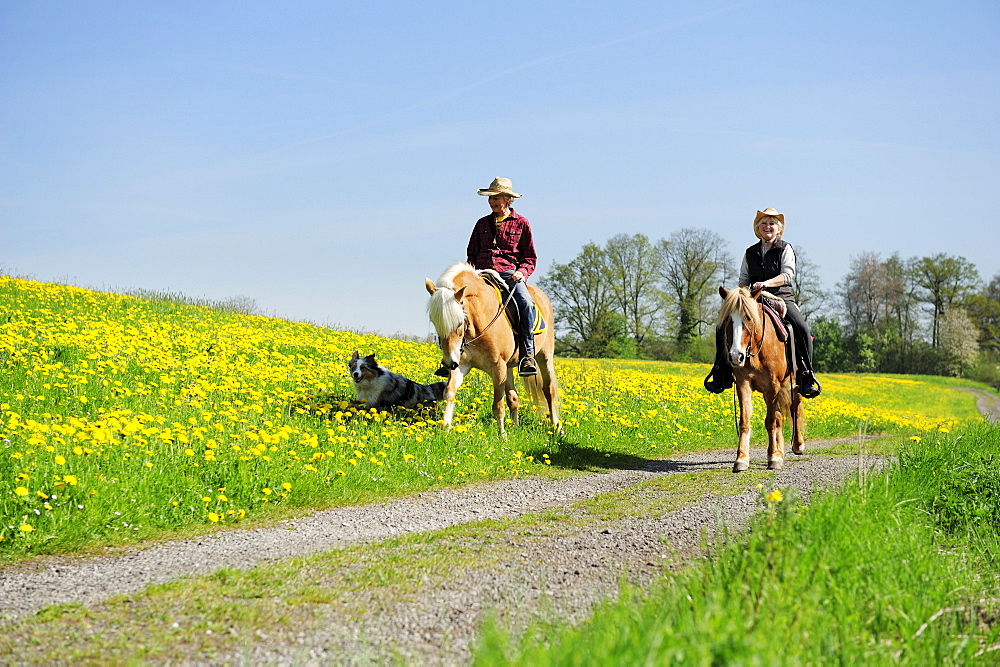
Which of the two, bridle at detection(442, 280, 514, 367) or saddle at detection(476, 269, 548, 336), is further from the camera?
saddle at detection(476, 269, 548, 336)

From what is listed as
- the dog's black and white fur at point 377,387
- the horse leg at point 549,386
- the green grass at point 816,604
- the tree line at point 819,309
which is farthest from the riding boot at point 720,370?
the tree line at point 819,309

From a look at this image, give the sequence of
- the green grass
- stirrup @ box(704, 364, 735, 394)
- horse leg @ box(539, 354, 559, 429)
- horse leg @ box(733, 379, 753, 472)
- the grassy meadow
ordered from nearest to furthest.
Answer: the green grass
the grassy meadow
horse leg @ box(733, 379, 753, 472)
stirrup @ box(704, 364, 735, 394)
horse leg @ box(539, 354, 559, 429)

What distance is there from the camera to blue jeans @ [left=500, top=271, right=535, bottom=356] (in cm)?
1120

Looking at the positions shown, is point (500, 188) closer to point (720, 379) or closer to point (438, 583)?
point (720, 379)

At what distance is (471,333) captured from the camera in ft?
34.4

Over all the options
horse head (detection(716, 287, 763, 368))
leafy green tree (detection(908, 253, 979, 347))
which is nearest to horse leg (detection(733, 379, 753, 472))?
horse head (detection(716, 287, 763, 368))

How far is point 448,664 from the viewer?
3.20 m

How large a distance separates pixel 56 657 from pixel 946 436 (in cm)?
974

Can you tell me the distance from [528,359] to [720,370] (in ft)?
8.73

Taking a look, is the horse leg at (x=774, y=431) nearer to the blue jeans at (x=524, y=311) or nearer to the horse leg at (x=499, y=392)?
the blue jeans at (x=524, y=311)

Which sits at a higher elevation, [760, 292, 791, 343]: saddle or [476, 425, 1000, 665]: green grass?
[760, 292, 791, 343]: saddle

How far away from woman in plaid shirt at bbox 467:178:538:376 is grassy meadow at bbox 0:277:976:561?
1.38m

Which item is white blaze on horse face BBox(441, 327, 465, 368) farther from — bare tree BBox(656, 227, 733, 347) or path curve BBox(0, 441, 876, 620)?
bare tree BBox(656, 227, 733, 347)

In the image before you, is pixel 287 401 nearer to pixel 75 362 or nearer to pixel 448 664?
pixel 75 362
